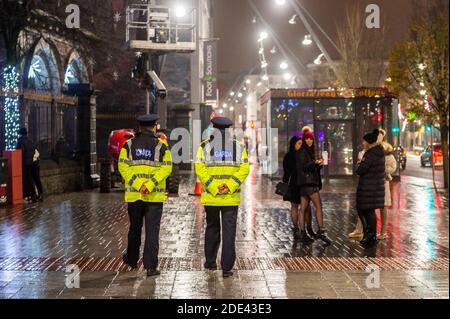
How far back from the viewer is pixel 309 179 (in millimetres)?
11375

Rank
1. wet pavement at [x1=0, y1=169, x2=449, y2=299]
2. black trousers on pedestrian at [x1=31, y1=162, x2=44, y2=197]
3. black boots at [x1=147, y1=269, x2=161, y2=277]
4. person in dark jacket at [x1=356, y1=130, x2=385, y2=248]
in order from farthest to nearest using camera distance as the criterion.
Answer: black trousers on pedestrian at [x1=31, y1=162, x2=44, y2=197]
person in dark jacket at [x1=356, y1=130, x2=385, y2=248]
black boots at [x1=147, y1=269, x2=161, y2=277]
wet pavement at [x1=0, y1=169, x2=449, y2=299]

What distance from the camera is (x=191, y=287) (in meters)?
7.98

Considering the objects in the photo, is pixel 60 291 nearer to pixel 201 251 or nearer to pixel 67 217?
pixel 201 251

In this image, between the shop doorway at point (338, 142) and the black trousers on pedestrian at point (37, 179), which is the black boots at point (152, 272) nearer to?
the black trousers on pedestrian at point (37, 179)

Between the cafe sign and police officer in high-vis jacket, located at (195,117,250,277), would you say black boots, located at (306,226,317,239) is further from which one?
the cafe sign

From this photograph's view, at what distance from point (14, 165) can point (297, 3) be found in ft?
76.7

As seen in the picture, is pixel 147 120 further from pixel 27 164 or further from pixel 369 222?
pixel 27 164

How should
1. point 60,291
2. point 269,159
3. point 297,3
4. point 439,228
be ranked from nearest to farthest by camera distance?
1. point 60,291
2. point 439,228
3. point 269,159
4. point 297,3

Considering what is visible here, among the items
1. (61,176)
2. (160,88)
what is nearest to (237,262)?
(160,88)

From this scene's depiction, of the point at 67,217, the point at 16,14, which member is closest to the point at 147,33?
the point at 16,14

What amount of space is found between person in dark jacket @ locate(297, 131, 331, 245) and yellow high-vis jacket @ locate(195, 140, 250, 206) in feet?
8.87

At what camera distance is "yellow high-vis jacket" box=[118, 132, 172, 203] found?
8.67 m

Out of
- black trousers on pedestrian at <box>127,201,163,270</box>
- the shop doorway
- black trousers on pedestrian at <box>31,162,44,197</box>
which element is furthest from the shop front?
black trousers on pedestrian at <box>127,201,163,270</box>
